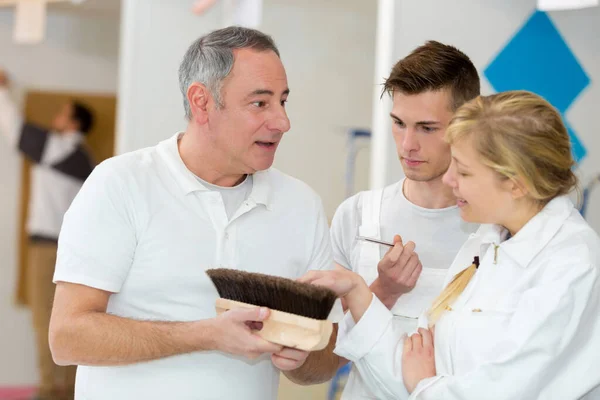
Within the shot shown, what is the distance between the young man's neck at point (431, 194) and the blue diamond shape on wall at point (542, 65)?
2.32ft

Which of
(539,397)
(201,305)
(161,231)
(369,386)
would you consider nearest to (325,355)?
(369,386)

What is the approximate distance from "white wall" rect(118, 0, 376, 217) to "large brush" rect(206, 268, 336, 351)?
2606 mm

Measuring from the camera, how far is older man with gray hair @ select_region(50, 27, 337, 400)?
184 centimetres

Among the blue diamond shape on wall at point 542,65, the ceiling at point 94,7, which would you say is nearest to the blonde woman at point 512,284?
the blue diamond shape on wall at point 542,65

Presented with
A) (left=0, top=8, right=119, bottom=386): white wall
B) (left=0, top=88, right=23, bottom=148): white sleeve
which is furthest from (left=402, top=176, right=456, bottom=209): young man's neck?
(left=0, top=8, right=119, bottom=386): white wall

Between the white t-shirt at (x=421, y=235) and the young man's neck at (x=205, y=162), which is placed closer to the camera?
the young man's neck at (x=205, y=162)

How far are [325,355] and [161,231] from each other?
51 cm

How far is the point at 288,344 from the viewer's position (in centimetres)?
165

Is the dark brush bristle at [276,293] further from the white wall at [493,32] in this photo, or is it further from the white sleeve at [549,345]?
the white wall at [493,32]

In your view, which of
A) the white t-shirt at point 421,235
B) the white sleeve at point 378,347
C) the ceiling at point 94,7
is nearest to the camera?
the white sleeve at point 378,347

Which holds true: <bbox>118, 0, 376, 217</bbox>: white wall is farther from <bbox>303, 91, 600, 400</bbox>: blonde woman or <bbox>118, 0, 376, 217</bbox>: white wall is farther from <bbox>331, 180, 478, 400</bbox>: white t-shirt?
<bbox>303, 91, 600, 400</bbox>: blonde woman

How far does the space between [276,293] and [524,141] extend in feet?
1.82

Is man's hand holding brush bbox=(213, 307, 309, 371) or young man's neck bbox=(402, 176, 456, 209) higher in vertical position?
young man's neck bbox=(402, 176, 456, 209)

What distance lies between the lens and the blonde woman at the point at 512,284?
5.03ft
